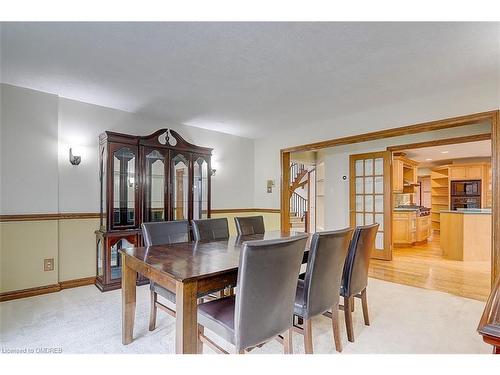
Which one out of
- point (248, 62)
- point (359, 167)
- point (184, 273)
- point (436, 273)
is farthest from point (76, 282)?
point (436, 273)

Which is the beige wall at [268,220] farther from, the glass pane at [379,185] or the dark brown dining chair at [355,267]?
the dark brown dining chair at [355,267]

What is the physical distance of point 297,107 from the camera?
146 inches

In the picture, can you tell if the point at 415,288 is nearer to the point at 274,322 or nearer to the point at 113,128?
the point at 274,322

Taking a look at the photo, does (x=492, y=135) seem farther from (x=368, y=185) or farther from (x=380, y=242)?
(x=380, y=242)

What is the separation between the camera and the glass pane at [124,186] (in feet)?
11.5

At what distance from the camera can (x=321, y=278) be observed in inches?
74.2

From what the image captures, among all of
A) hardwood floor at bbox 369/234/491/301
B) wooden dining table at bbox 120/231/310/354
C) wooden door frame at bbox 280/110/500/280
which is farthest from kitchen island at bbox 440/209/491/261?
wooden dining table at bbox 120/231/310/354

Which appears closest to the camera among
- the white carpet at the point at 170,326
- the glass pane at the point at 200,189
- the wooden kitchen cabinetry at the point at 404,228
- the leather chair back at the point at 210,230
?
the white carpet at the point at 170,326

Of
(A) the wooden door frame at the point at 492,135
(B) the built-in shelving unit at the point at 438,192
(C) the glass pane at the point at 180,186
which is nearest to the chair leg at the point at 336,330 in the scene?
(A) the wooden door frame at the point at 492,135

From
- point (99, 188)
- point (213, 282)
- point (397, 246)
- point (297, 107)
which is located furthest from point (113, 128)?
point (397, 246)

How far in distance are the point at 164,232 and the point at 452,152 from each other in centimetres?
690

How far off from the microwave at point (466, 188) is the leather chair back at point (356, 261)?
23.0ft

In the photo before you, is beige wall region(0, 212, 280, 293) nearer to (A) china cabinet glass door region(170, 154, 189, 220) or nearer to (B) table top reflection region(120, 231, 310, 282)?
(A) china cabinet glass door region(170, 154, 189, 220)

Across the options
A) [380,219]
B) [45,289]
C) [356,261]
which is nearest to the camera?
[356,261]
